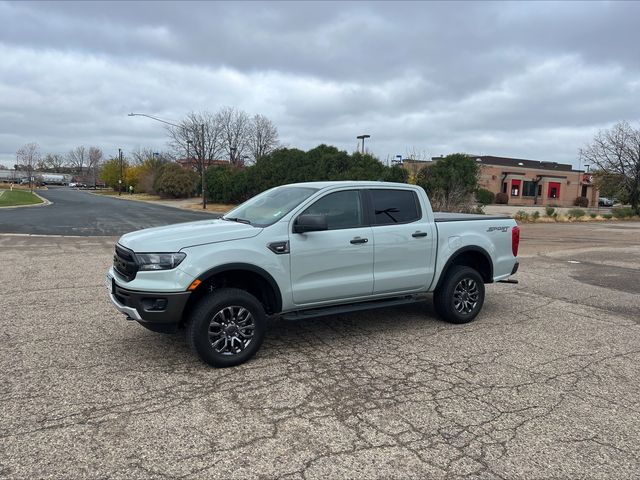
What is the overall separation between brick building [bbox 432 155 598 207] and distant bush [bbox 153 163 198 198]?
3491 cm

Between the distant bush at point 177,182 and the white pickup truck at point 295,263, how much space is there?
54.8 metres

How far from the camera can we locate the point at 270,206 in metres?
5.67

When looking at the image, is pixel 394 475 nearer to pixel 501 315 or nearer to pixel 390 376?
pixel 390 376

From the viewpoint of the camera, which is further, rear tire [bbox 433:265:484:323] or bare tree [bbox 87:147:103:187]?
bare tree [bbox 87:147:103:187]

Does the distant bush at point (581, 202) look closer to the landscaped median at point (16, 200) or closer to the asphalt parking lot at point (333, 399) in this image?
the landscaped median at point (16, 200)

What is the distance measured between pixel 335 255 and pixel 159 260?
180 cm

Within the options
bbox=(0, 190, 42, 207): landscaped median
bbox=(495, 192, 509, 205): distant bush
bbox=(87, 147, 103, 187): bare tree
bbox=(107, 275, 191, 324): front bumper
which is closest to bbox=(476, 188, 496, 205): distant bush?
bbox=(495, 192, 509, 205): distant bush

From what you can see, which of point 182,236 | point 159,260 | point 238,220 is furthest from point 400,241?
point 159,260

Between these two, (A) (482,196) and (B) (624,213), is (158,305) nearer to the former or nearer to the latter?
(A) (482,196)

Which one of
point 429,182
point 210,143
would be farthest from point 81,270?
point 210,143

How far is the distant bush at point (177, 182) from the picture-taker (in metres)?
59.3

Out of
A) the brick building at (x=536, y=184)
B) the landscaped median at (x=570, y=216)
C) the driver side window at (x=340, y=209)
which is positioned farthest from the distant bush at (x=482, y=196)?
the driver side window at (x=340, y=209)

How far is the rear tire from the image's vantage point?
20.7ft

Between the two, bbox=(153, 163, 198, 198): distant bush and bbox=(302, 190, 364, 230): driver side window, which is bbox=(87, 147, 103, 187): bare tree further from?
bbox=(302, 190, 364, 230): driver side window
